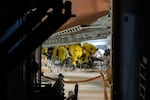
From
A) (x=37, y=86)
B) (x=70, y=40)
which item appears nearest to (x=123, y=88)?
(x=37, y=86)

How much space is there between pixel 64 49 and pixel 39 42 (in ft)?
63.9

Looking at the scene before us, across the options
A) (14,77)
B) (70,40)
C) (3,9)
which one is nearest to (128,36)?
(14,77)

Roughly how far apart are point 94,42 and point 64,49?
3233 mm

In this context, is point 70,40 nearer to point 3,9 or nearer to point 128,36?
point 128,36

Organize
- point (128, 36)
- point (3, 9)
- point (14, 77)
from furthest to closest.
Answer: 1. point (128, 36)
2. point (14, 77)
3. point (3, 9)

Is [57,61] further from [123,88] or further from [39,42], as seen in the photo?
[39,42]

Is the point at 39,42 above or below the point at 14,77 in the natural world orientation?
above

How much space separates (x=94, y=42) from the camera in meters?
24.9

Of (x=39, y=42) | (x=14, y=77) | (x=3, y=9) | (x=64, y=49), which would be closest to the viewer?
(x=3, y=9)

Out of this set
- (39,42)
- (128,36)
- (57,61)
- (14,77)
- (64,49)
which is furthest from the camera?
(57,61)

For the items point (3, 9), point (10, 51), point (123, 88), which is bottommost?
point (123, 88)

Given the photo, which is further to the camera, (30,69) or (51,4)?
(30,69)

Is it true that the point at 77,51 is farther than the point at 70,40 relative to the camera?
Yes

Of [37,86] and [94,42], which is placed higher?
[94,42]
